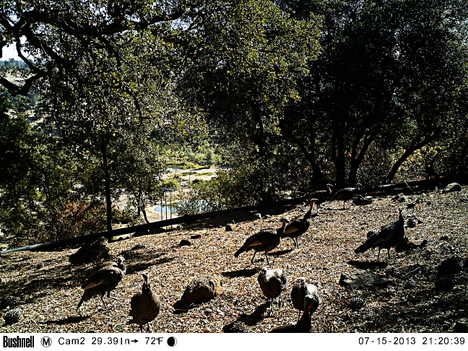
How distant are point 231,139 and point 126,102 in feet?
22.3

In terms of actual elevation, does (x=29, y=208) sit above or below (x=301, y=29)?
below

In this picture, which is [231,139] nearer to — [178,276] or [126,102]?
[126,102]

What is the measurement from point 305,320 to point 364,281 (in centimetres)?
127

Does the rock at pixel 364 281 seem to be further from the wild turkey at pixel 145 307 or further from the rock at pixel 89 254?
the rock at pixel 89 254

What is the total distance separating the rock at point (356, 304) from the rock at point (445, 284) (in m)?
0.71

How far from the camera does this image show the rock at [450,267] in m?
3.90

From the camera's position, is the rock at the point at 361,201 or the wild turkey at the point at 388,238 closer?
the wild turkey at the point at 388,238

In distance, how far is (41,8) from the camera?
18.7ft

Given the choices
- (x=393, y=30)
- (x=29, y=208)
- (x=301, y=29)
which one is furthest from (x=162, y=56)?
(x=393, y=30)

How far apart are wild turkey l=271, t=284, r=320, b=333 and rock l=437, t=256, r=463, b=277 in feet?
4.85

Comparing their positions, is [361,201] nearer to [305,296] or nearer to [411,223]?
[411,223]

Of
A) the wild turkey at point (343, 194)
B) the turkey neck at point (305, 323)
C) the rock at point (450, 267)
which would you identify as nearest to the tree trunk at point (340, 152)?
the wild turkey at point (343, 194)

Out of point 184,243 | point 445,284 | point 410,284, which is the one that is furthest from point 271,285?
point 184,243

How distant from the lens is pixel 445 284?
12.0ft
